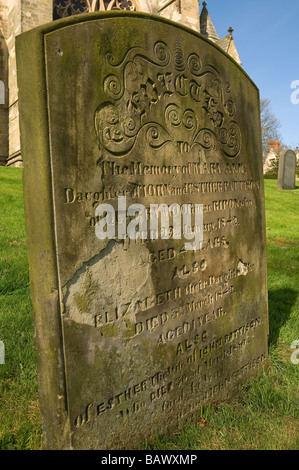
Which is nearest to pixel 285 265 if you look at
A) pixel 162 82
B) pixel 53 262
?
pixel 162 82

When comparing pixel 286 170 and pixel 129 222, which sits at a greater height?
pixel 286 170

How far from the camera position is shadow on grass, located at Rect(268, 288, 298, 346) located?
356 centimetres

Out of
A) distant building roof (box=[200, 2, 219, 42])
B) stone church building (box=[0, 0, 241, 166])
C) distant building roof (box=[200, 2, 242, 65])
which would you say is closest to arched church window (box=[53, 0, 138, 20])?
stone church building (box=[0, 0, 241, 166])

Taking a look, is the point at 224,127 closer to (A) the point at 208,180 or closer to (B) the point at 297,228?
(A) the point at 208,180

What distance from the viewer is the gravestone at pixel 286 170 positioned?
604 inches

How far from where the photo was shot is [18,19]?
1225 cm

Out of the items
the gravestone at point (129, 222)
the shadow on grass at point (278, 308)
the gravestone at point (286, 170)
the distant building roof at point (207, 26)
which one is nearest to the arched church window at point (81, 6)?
the distant building roof at point (207, 26)

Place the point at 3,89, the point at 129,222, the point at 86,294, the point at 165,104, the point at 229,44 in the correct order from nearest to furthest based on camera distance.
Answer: the point at 86,294
the point at 129,222
the point at 165,104
the point at 3,89
the point at 229,44

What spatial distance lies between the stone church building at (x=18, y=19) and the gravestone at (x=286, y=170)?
7092mm

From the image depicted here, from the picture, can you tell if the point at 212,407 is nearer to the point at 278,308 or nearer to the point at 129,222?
the point at 129,222

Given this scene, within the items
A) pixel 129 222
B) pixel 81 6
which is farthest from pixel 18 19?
pixel 129 222

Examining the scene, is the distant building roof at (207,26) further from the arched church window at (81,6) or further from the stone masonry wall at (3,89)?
the stone masonry wall at (3,89)

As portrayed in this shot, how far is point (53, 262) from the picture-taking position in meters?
1.74

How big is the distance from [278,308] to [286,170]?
12.8 m
